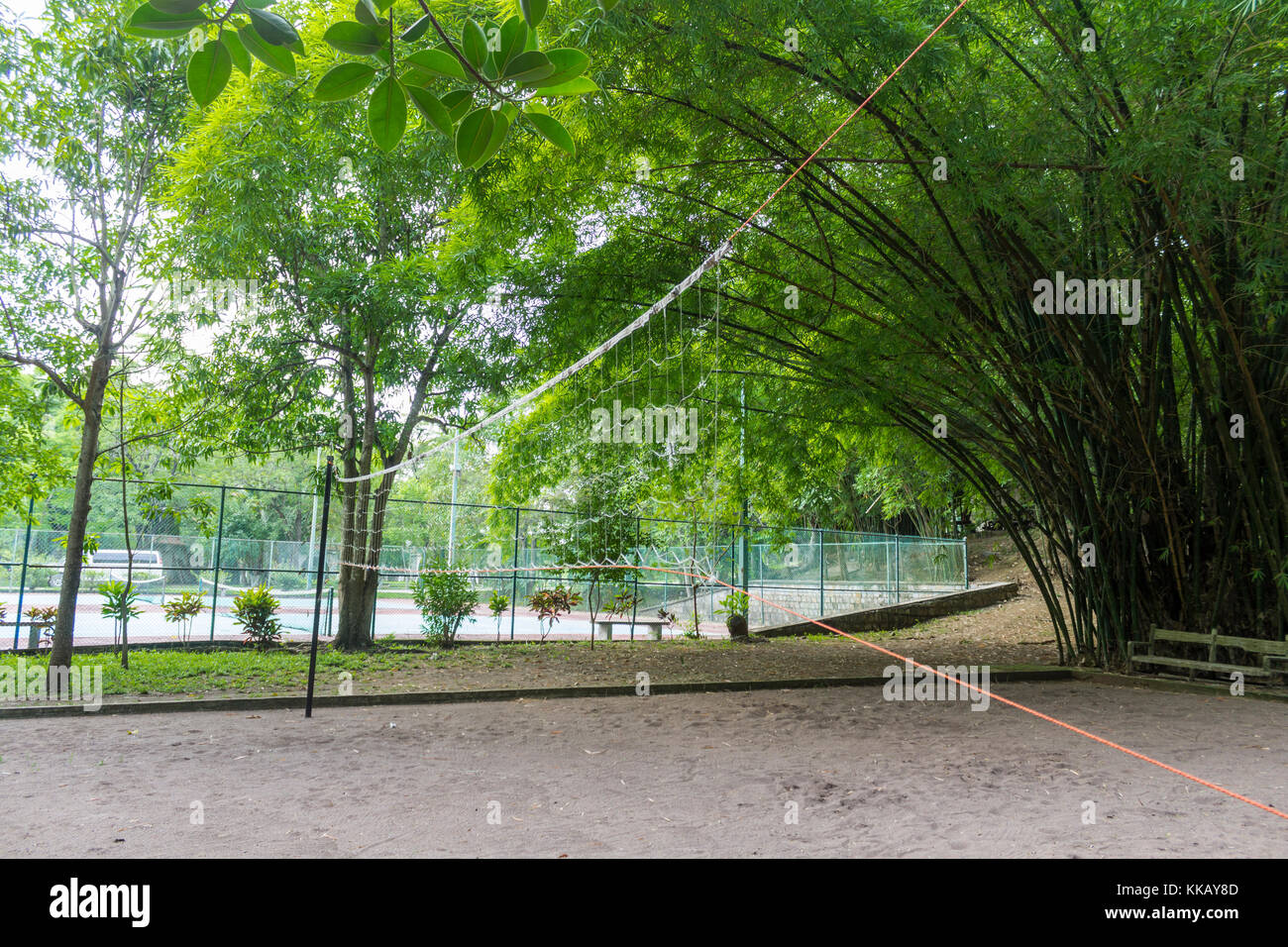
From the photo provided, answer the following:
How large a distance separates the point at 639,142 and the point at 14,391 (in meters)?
7.56

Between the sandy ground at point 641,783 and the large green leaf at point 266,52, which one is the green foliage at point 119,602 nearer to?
the sandy ground at point 641,783

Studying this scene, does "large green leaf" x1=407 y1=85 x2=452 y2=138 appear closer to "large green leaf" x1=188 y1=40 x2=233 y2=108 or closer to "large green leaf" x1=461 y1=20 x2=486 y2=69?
"large green leaf" x1=461 y1=20 x2=486 y2=69

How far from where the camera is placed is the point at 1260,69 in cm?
513

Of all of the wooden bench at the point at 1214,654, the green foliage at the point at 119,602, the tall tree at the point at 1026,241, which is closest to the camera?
the tall tree at the point at 1026,241

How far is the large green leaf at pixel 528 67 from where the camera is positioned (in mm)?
1051

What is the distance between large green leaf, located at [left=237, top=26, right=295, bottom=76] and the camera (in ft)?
3.67

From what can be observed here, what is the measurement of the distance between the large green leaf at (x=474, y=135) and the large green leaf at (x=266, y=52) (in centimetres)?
24

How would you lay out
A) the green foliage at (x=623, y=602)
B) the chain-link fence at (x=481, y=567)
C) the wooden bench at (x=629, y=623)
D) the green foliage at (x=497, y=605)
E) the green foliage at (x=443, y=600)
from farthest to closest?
1. the wooden bench at (x=629, y=623)
2. the green foliage at (x=623, y=602)
3. the green foliage at (x=497, y=605)
4. the green foliage at (x=443, y=600)
5. the chain-link fence at (x=481, y=567)

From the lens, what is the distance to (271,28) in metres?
1.04

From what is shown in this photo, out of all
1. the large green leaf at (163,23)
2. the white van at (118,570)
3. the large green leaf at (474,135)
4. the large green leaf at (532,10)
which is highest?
the large green leaf at (532,10)

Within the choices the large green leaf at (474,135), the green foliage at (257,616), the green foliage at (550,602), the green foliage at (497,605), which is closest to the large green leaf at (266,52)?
the large green leaf at (474,135)

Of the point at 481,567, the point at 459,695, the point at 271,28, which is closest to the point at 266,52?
the point at 271,28

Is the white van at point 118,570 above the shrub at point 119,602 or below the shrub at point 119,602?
above

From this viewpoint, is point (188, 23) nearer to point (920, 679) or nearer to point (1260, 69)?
point (1260, 69)
